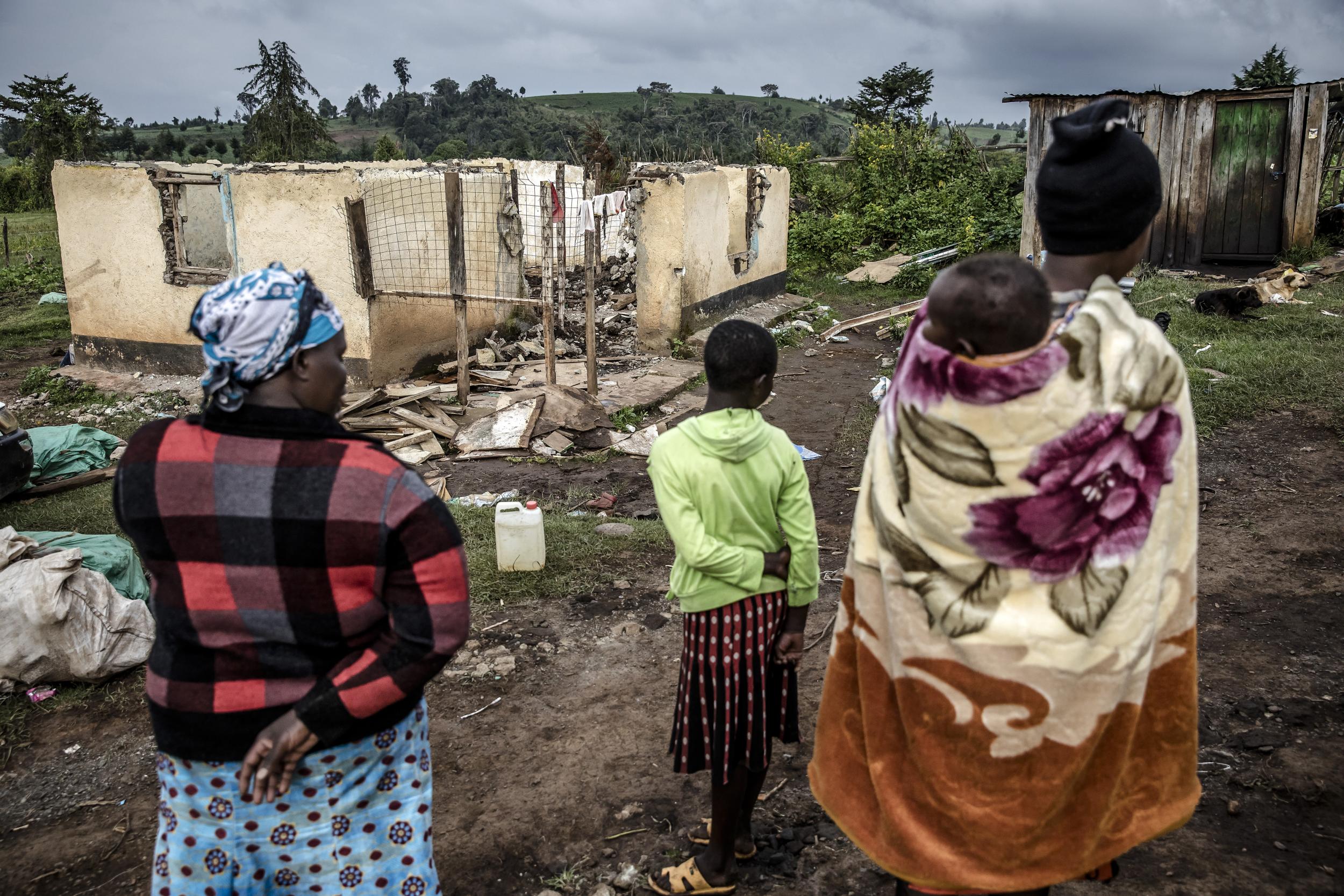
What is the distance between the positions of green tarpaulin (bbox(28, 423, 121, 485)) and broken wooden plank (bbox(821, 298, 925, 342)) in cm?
840

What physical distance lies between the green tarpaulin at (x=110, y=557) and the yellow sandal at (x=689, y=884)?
2942 millimetres

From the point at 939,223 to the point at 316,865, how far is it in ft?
55.0

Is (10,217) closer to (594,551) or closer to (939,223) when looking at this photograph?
(939,223)

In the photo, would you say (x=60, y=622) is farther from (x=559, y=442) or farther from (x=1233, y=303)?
(x=1233, y=303)

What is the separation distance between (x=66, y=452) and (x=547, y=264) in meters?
4.10

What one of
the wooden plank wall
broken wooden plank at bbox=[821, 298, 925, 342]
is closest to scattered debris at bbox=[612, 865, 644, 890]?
broken wooden plank at bbox=[821, 298, 925, 342]

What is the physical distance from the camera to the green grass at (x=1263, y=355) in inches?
259

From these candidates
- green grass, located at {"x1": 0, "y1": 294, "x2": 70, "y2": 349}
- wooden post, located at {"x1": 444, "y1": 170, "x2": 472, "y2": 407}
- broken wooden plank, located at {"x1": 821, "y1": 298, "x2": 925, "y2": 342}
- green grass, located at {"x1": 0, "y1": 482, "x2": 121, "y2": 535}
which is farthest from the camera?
green grass, located at {"x1": 0, "y1": 294, "x2": 70, "y2": 349}

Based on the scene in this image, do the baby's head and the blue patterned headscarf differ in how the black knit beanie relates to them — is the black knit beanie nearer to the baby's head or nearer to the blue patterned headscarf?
the baby's head

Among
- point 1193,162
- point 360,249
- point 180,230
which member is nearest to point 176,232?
point 180,230

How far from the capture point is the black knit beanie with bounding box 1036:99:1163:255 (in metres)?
1.52

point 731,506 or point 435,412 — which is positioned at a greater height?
point 731,506

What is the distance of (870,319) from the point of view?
1284 cm

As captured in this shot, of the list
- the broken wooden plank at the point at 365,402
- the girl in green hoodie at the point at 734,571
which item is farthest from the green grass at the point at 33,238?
the girl in green hoodie at the point at 734,571
